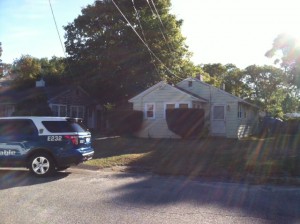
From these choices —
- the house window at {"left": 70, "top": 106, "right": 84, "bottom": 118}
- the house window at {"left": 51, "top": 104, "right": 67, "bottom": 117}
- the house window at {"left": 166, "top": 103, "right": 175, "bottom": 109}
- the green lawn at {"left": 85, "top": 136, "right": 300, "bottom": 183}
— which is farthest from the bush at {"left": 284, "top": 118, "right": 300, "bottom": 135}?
the house window at {"left": 51, "top": 104, "right": 67, "bottom": 117}

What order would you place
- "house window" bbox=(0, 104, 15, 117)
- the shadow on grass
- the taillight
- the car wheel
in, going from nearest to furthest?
1. the shadow on grass
2. the car wheel
3. the taillight
4. "house window" bbox=(0, 104, 15, 117)

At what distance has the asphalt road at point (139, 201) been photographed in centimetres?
644

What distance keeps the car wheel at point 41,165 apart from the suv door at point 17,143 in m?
0.30

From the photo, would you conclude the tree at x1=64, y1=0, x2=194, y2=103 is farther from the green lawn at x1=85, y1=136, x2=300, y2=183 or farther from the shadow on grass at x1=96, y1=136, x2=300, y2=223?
the shadow on grass at x1=96, y1=136, x2=300, y2=223

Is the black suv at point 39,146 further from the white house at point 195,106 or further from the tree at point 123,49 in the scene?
the tree at point 123,49

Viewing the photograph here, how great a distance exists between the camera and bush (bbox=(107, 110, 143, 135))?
2655 cm

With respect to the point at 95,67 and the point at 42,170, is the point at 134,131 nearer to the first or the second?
the point at 95,67

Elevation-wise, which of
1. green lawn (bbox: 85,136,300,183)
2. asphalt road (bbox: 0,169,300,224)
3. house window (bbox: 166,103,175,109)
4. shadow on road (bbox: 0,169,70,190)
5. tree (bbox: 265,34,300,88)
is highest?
tree (bbox: 265,34,300,88)

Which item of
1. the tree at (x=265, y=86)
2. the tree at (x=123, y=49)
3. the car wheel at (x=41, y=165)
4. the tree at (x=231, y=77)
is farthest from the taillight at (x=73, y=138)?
the tree at (x=265, y=86)

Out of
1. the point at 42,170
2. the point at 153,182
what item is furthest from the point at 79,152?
the point at 153,182

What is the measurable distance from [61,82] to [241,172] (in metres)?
31.7

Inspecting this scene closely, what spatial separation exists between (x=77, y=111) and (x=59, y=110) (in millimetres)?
3082

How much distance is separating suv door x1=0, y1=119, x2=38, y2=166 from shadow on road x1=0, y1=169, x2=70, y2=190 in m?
0.41

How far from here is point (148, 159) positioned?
14586 mm
